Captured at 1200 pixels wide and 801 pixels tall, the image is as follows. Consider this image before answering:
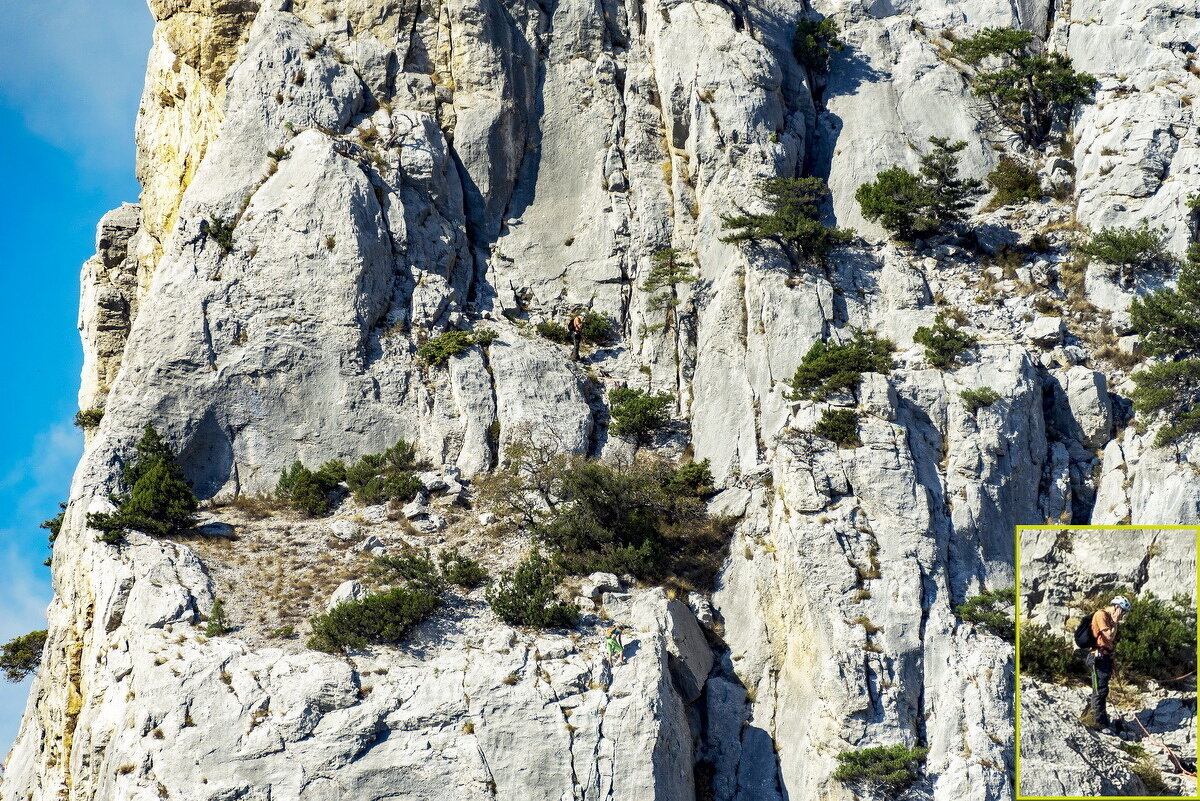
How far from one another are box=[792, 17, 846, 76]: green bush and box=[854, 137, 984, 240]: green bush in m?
8.26

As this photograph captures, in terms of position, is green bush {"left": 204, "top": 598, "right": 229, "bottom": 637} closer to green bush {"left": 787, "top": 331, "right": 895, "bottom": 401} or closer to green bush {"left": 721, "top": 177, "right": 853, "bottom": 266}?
green bush {"left": 787, "top": 331, "right": 895, "bottom": 401}

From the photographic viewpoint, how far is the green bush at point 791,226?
38250mm

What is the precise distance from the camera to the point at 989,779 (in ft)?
89.6

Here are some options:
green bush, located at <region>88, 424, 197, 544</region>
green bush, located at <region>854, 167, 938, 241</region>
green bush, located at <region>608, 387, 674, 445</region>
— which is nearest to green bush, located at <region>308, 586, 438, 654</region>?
green bush, located at <region>88, 424, 197, 544</region>

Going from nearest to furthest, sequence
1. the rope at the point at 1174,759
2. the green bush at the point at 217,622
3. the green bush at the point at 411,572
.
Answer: the rope at the point at 1174,759, the green bush at the point at 217,622, the green bush at the point at 411,572

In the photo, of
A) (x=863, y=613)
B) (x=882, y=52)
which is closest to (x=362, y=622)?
(x=863, y=613)

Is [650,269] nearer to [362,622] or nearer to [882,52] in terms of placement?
[882,52]

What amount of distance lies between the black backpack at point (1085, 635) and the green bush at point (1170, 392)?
685cm

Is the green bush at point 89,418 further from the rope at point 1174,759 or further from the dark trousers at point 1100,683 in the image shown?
the rope at point 1174,759

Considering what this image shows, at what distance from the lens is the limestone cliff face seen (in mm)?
28438

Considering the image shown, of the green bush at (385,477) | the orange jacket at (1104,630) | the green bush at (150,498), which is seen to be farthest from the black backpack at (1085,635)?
the green bush at (150,498)

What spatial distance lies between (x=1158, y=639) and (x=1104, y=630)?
3.08 metres

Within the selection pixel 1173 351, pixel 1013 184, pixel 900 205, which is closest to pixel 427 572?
pixel 900 205

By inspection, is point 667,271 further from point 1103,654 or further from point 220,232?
point 1103,654
